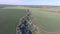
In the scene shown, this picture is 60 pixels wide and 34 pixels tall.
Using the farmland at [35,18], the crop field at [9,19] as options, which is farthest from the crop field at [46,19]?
the crop field at [9,19]

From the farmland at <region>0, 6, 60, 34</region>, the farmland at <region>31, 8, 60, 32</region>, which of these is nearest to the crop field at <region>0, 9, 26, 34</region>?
the farmland at <region>0, 6, 60, 34</region>

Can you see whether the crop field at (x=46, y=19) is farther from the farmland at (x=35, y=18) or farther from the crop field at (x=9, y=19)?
the crop field at (x=9, y=19)

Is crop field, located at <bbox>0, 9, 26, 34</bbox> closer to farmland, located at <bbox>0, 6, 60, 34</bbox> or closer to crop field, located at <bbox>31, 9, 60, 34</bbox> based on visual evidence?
farmland, located at <bbox>0, 6, 60, 34</bbox>

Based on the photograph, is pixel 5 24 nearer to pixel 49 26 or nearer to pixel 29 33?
pixel 29 33

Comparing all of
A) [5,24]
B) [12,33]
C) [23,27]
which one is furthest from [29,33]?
[5,24]
